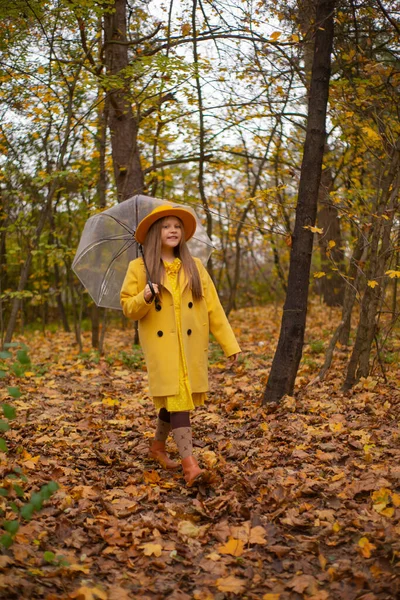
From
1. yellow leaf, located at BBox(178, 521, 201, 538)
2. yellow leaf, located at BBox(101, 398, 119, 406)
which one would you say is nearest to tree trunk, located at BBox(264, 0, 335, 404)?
yellow leaf, located at BBox(101, 398, 119, 406)

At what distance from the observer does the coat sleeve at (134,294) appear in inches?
161

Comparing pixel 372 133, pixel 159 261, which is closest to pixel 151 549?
pixel 159 261

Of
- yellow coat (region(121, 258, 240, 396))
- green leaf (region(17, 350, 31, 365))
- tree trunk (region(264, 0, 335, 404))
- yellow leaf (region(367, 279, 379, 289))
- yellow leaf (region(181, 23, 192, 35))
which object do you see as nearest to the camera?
green leaf (region(17, 350, 31, 365))

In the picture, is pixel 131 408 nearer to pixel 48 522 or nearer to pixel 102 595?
pixel 48 522

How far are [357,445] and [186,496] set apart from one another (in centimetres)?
137

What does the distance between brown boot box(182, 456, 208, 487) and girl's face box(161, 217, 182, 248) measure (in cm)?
150

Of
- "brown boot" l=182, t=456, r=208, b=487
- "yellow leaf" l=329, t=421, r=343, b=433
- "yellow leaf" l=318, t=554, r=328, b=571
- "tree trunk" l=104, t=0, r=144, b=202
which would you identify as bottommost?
"yellow leaf" l=318, t=554, r=328, b=571

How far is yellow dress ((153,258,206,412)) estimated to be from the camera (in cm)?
413

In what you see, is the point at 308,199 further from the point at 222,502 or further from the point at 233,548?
the point at 233,548

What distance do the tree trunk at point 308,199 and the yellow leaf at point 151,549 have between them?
280cm

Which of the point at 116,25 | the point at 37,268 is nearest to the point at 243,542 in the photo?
the point at 116,25

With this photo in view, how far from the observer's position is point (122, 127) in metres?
9.61

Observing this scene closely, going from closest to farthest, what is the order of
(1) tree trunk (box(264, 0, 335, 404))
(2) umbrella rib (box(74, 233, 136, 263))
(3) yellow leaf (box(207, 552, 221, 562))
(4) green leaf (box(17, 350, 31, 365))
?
1. (4) green leaf (box(17, 350, 31, 365))
2. (3) yellow leaf (box(207, 552, 221, 562))
3. (2) umbrella rib (box(74, 233, 136, 263))
4. (1) tree trunk (box(264, 0, 335, 404))

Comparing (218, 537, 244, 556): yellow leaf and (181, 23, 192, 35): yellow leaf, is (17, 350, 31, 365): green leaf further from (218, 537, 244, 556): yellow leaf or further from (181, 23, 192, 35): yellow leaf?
(181, 23, 192, 35): yellow leaf
